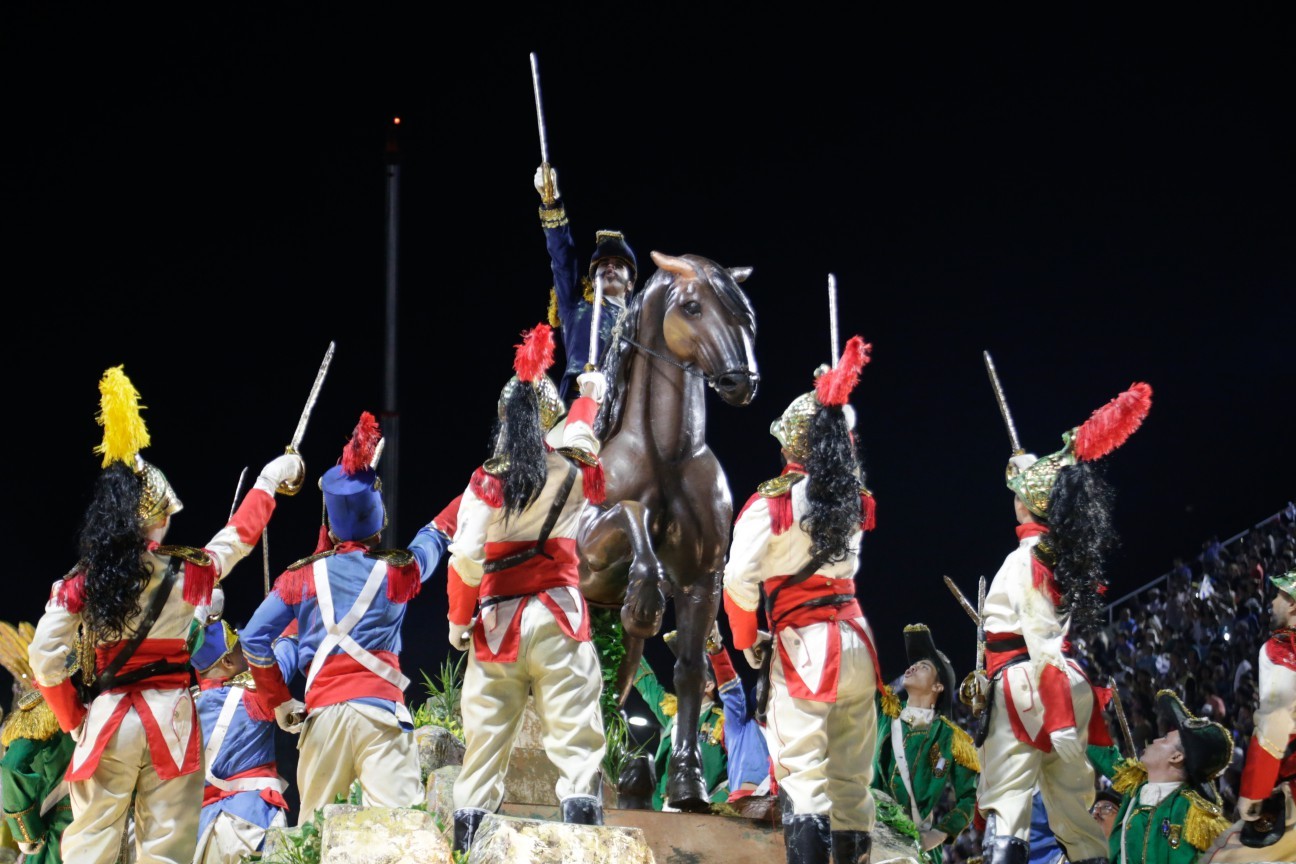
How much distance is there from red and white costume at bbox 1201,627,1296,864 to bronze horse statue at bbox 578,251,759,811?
2122 millimetres

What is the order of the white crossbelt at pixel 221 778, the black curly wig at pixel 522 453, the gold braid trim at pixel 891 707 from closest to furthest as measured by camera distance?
the black curly wig at pixel 522 453, the white crossbelt at pixel 221 778, the gold braid trim at pixel 891 707

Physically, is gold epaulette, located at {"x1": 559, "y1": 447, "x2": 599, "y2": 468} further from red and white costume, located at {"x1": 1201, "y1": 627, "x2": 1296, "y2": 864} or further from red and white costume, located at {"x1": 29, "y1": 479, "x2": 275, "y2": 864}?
red and white costume, located at {"x1": 1201, "y1": 627, "x2": 1296, "y2": 864}

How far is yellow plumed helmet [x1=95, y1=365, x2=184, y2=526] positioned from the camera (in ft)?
15.5

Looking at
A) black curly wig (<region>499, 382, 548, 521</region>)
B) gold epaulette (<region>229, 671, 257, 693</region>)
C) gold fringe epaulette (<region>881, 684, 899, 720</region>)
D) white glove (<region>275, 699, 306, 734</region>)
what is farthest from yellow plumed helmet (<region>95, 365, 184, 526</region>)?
gold fringe epaulette (<region>881, 684, 899, 720</region>)

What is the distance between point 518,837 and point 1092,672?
6.51m

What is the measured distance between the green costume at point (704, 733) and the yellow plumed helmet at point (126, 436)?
2627mm

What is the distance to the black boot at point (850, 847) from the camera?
4.68m

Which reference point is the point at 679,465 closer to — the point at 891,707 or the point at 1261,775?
the point at 891,707

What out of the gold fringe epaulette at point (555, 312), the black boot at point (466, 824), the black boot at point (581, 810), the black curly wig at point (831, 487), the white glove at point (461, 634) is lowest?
the black boot at point (466, 824)

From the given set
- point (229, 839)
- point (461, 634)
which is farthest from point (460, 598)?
point (229, 839)

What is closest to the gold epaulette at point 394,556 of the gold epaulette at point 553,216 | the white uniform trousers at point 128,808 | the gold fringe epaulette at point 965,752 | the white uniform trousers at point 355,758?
the white uniform trousers at point 355,758

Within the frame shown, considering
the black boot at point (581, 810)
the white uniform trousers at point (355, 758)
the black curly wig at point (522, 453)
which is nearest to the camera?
the black boot at point (581, 810)

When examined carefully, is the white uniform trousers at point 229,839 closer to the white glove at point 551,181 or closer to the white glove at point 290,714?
the white glove at point 290,714

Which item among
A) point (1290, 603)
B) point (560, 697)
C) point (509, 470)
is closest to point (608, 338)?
point (509, 470)
